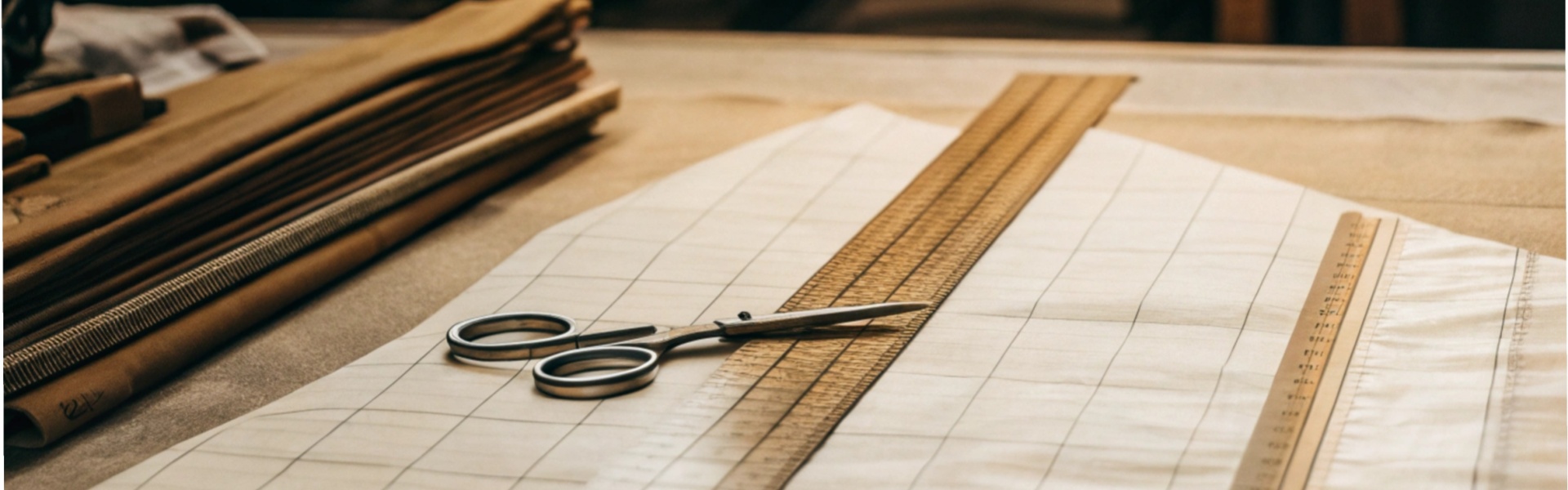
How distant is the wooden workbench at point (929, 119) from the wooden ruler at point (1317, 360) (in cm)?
15

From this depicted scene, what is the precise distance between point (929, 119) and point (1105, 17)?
1.22 metres

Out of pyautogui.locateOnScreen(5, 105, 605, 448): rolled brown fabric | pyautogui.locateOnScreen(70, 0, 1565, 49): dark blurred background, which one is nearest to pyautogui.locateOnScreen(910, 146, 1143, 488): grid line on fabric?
pyautogui.locateOnScreen(5, 105, 605, 448): rolled brown fabric

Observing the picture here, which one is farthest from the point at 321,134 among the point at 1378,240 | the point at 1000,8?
the point at 1000,8

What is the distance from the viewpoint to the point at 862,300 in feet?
2.97

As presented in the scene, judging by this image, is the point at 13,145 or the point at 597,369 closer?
the point at 597,369

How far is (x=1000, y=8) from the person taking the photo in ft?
8.34

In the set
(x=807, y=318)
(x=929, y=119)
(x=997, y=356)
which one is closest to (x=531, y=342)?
(x=807, y=318)

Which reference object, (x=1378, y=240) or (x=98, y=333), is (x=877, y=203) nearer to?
(x=1378, y=240)

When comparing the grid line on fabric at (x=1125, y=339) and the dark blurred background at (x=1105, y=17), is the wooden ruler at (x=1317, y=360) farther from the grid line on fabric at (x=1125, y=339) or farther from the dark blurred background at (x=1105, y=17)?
the dark blurred background at (x=1105, y=17)

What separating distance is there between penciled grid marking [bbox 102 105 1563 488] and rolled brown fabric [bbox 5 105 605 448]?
0.12 m

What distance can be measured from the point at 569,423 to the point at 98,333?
1.14 ft

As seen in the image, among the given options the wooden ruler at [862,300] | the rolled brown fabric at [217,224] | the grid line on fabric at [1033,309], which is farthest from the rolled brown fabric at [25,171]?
the grid line on fabric at [1033,309]

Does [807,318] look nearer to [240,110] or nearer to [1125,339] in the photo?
[1125,339]

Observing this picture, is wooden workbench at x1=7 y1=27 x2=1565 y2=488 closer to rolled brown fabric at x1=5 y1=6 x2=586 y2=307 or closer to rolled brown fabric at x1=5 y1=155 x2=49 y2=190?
rolled brown fabric at x1=5 y1=6 x2=586 y2=307
